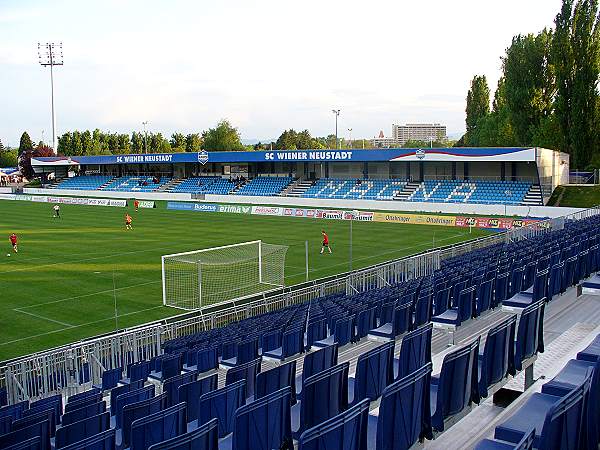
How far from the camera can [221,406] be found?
5.90 m

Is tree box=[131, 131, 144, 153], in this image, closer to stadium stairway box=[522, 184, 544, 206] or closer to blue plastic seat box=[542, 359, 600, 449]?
stadium stairway box=[522, 184, 544, 206]

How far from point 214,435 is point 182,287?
19.8 metres

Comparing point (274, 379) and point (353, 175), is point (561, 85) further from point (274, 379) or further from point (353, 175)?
point (274, 379)

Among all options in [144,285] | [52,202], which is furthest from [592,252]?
[52,202]

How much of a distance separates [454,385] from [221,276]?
21.1m

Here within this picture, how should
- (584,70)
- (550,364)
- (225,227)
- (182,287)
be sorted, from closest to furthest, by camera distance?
(550,364) < (182,287) < (225,227) < (584,70)

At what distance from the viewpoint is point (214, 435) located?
14.5ft

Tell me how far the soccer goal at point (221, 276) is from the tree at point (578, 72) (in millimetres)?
37399

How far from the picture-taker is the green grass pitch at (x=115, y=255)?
19.8 meters

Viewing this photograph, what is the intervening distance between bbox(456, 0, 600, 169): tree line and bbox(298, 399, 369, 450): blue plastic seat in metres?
56.5

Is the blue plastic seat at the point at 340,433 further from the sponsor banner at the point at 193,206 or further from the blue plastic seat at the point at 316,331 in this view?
the sponsor banner at the point at 193,206

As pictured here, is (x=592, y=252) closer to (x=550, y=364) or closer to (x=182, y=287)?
(x=550, y=364)

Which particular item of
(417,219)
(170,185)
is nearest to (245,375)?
(417,219)

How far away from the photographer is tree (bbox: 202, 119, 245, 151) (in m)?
135
